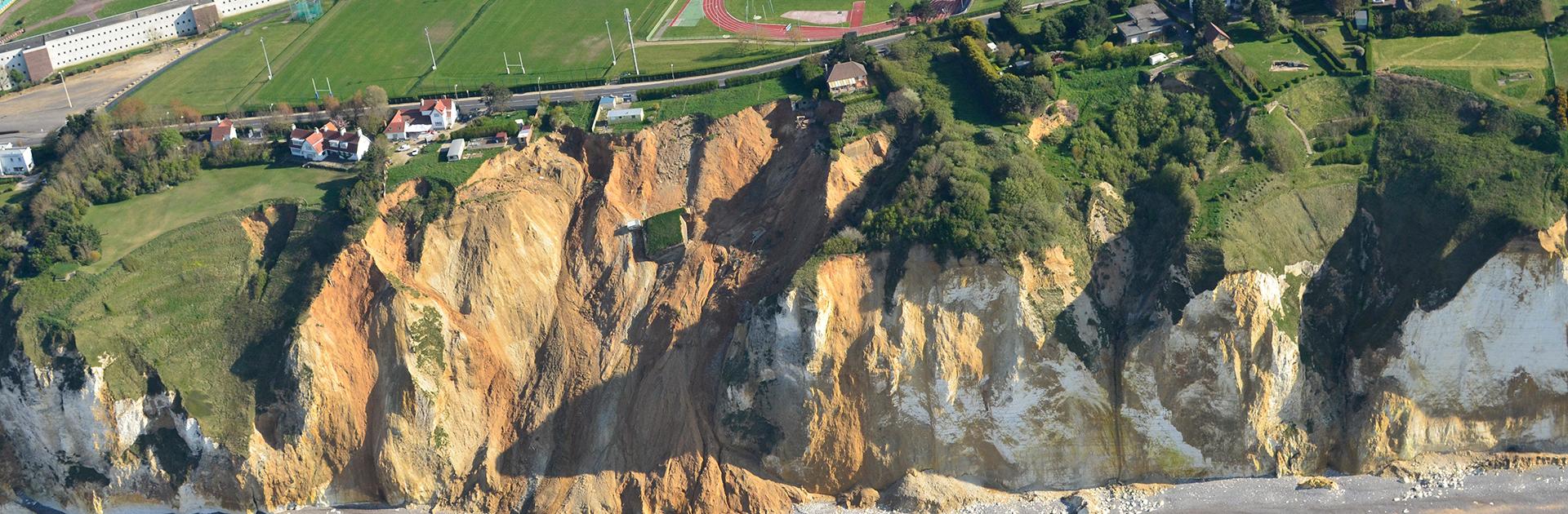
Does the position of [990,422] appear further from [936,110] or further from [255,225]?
[255,225]

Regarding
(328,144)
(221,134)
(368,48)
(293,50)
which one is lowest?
(328,144)

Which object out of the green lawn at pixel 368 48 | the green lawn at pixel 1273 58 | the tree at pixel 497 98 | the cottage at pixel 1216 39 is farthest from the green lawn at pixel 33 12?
the green lawn at pixel 1273 58

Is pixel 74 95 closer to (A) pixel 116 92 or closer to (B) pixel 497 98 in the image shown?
(A) pixel 116 92

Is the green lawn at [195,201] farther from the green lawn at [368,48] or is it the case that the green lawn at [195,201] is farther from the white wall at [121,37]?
the white wall at [121,37]

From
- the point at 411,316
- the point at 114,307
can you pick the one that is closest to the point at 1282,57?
the point at 411,316

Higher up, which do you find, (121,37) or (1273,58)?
(121,37)

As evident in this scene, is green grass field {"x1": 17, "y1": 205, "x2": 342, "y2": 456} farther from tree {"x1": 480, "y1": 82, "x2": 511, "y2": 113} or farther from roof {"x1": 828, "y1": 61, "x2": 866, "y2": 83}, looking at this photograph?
roof {"x1": 828, "y1": 61, "x2": 866, "y2": 83}

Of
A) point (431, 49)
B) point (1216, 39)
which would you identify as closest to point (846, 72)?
point (1216, 39)

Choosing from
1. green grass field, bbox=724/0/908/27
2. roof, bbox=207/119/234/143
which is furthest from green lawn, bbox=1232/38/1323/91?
roof, bbox=207/119/234/143
